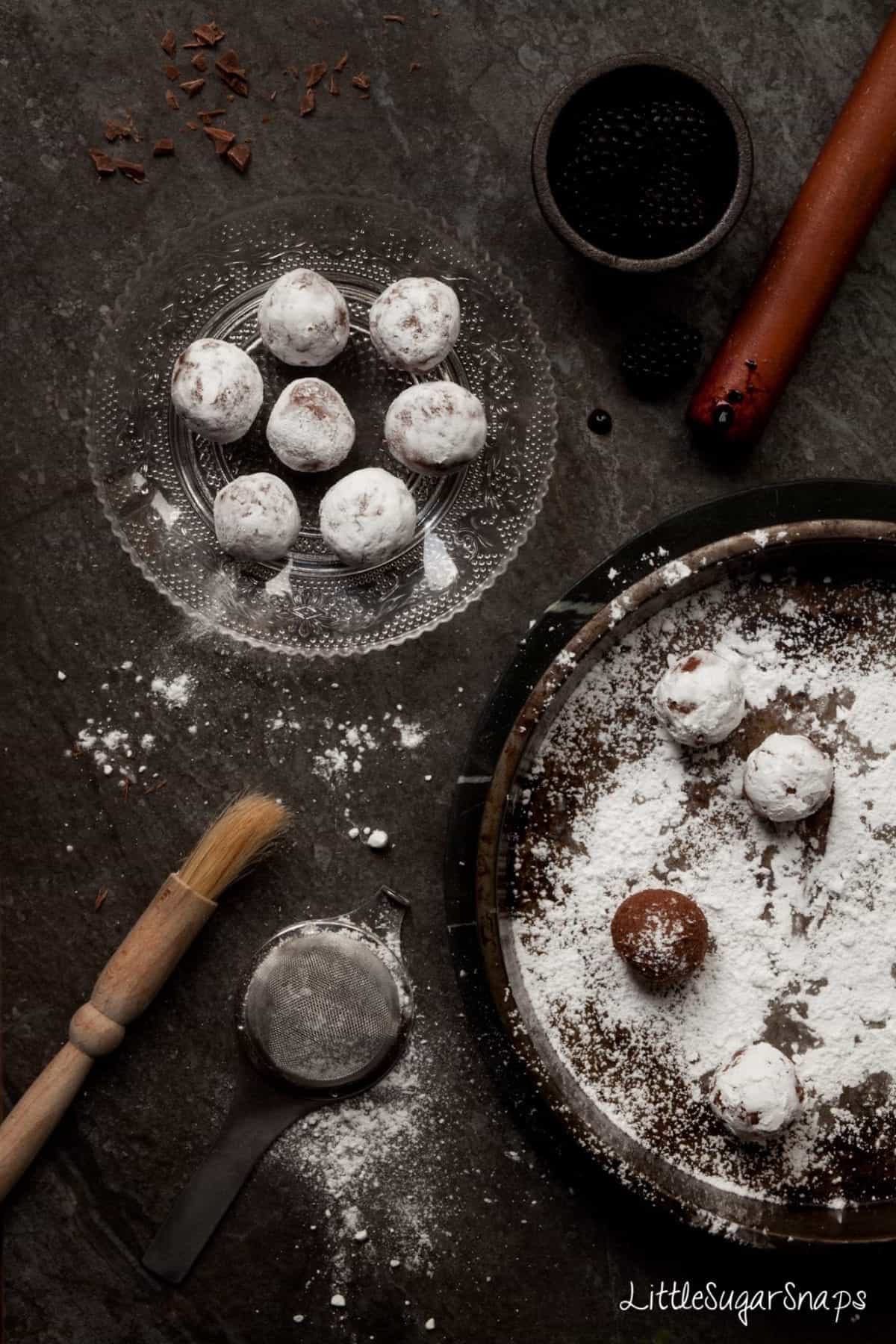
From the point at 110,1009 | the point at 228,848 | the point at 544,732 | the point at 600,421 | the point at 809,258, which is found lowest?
the point at 110,1009

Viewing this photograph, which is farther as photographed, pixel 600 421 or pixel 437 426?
pixel 600 421

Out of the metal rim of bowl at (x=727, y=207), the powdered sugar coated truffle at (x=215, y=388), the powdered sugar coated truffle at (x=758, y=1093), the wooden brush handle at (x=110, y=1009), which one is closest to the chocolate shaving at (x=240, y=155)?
the powdered sugar coated truffle at (x=215, y=388)

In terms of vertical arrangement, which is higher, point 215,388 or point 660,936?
point 215,388

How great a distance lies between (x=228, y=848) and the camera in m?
1.34

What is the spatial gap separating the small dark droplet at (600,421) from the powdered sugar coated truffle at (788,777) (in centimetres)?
47

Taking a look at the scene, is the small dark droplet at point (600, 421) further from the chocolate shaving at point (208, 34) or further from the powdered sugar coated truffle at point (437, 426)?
the chocolate shaving at point (208, 34)

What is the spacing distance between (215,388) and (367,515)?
0.24 meters

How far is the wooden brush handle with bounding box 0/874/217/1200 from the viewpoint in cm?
133

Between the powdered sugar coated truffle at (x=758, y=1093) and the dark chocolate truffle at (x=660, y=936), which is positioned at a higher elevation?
the dark chocolate truffle at (x=660, y=936)

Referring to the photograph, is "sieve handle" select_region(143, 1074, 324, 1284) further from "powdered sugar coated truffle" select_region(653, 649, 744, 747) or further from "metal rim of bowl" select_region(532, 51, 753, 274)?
"metal rim of bowl" select_region(532, 51, 753, 274)

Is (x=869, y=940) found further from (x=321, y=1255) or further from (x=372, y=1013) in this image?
(x=321, y=1255)

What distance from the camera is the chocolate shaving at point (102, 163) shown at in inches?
54.7

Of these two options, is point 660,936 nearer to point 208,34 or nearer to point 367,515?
point 367,515
